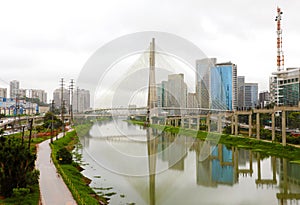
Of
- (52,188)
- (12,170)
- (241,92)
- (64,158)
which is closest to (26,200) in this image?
(12,170)

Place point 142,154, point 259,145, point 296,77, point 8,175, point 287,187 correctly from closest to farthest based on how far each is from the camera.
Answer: point 8,175 → point 287,187 → point 142,154 → point 259,145 → point 296,77

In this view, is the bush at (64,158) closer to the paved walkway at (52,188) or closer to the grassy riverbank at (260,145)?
the paved walkway at (52,188)

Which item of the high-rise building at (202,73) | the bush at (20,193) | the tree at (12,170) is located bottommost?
the bush at (20,193)

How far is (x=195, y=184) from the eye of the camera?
5.63m

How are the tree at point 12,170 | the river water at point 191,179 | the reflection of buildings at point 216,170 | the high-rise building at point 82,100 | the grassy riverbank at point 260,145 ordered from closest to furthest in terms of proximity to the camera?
the tree at point 12,170 < the river water at point 191,179 < the high-rise building at point 82,100 < the reflection of buildings at point 216,170 < the grassy riverbank at point 260,145

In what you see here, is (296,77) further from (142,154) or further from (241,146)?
(142,154)

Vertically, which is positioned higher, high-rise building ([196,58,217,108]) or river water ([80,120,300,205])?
high-rise building ([196,58,217,108])

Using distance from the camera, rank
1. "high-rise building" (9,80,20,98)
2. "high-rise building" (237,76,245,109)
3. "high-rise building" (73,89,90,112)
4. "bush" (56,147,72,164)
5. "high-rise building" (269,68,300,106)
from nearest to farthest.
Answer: "high-rise building" (73,89,90,112), "bush" (56,147,72,164), "high-rise building" (269,68,300,106), "high-rise building" (9,80,20,98), "high-rise building" (237,76,245,109)

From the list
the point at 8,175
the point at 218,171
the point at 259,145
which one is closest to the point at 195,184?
the point at 218,171

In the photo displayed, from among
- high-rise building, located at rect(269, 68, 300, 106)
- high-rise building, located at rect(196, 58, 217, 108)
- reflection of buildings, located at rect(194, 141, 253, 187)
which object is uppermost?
high-rise building, located at rect(269, 68, 300, 106)

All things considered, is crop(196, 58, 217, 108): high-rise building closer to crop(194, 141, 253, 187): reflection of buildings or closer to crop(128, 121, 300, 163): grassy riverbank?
crop(194, 141, 253, 187): reflection of buildings

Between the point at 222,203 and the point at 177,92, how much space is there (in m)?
2.65

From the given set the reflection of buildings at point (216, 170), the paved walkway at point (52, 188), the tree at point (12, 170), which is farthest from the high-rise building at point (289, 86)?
the tree at point (12, 170)

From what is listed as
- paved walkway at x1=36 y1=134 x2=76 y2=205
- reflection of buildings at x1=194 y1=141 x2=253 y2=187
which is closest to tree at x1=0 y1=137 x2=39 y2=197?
paved walkway at x1=36 y1=134 x2=76 y2=205
